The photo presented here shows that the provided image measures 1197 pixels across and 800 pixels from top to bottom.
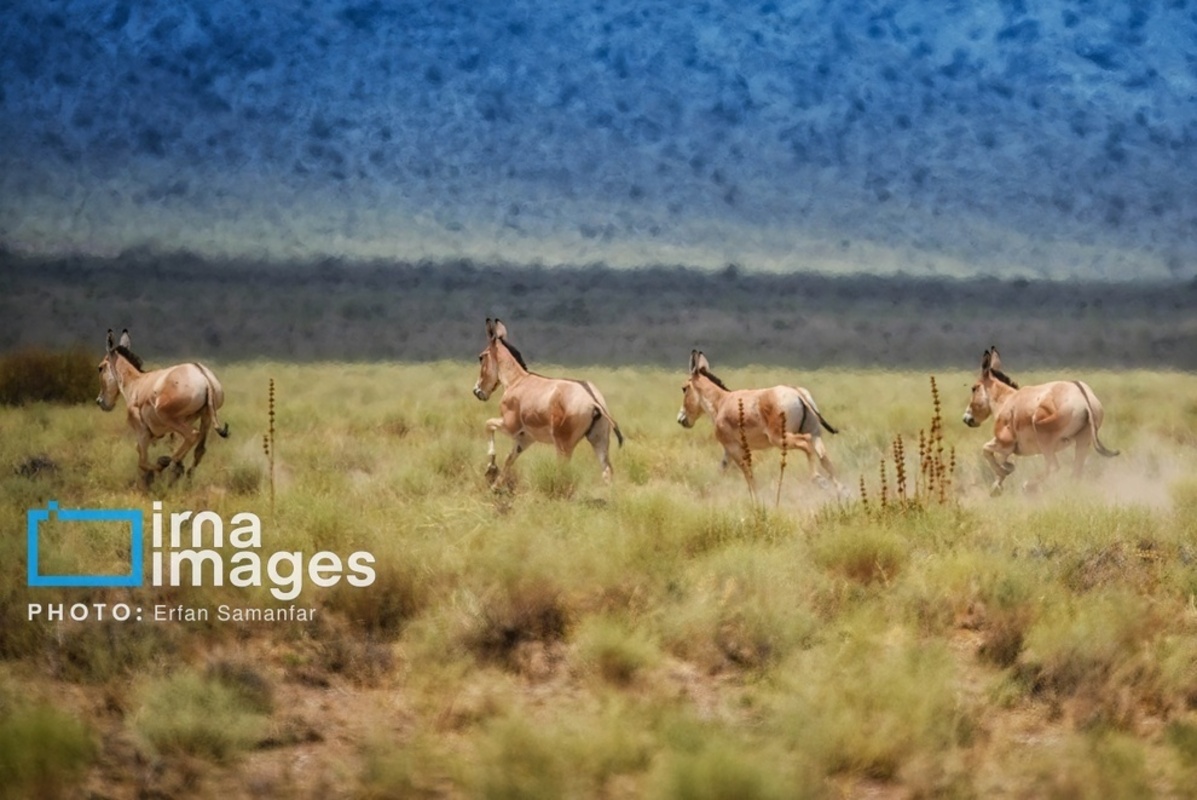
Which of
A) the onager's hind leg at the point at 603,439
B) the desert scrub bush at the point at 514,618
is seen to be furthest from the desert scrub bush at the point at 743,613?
the onager's hind leg at the point at 603,439

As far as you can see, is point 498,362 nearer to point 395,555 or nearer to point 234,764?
point 395,555

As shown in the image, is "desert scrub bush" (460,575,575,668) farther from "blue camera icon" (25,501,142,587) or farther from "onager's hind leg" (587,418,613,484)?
"onager's hind leg" (587,418,613,484)

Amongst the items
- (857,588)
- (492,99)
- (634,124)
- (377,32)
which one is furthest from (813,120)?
(857,588)

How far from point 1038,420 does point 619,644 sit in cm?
456

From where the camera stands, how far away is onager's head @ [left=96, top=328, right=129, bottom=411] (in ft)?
36.4

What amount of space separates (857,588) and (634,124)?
6707 millimetres

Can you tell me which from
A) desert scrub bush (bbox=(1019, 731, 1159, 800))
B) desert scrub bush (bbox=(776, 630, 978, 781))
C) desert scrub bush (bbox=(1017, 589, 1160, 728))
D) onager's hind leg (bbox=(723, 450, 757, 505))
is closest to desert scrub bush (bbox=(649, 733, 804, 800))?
desert scrub bush (bbox=(776, 630, 978, 781))

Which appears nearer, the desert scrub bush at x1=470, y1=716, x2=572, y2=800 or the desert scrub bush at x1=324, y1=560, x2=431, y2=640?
the desert scrub bush at x1=470, y1=716, x2=572, y2=800

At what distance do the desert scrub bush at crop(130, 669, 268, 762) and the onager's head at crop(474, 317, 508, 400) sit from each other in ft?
15.3

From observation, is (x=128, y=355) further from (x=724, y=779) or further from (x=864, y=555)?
(x=724, y=779)

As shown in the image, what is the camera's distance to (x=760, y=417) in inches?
423

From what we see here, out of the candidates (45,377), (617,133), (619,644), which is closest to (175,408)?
(45,377)

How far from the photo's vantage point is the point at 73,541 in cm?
923

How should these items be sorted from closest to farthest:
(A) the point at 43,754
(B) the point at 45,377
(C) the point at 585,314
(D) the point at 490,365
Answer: (A) the point at 43,754, (D) the point at 490,365, (B) the point at 45,377, (C) the point at 585,314
